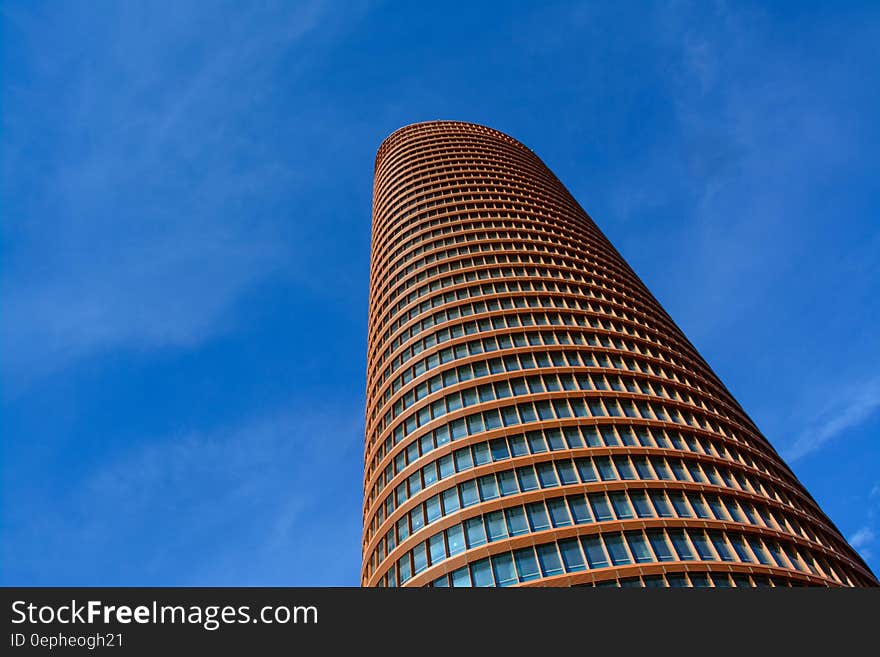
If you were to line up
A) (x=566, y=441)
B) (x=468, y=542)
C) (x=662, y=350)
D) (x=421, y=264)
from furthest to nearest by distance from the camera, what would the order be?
1. (x=421, y=264)
2. (x=662, y=350)
3. (x=566, y=441)
4. (x=468, y=542)

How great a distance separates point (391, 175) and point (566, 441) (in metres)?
61.8

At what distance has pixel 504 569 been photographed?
4225 centimetres

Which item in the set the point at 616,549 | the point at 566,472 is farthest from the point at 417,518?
the point at 616,549

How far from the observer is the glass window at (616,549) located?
42.3 metres

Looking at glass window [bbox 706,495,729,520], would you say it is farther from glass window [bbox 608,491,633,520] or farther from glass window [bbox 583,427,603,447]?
glass window [bbox 583,427,603,447]

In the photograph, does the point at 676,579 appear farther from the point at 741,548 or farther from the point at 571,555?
the point at 741,548

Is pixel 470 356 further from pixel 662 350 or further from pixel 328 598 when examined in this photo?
pixel 328 598

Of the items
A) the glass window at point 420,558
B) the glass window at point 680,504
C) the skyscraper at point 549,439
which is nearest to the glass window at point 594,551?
the skyscraper at point 549,439

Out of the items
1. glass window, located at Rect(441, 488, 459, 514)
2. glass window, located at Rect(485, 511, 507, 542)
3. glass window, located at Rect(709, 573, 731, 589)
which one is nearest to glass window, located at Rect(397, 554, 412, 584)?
glass window, located at Rect(441, 488, 459, 514)

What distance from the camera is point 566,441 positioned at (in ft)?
169

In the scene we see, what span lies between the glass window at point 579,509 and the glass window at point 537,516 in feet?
6.05

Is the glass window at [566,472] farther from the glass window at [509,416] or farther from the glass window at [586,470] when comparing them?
the glass window at [509,416]

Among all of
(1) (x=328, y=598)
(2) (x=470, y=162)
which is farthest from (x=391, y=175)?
(1) (x=328, y=598)

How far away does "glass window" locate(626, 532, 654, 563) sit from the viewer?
140ft
